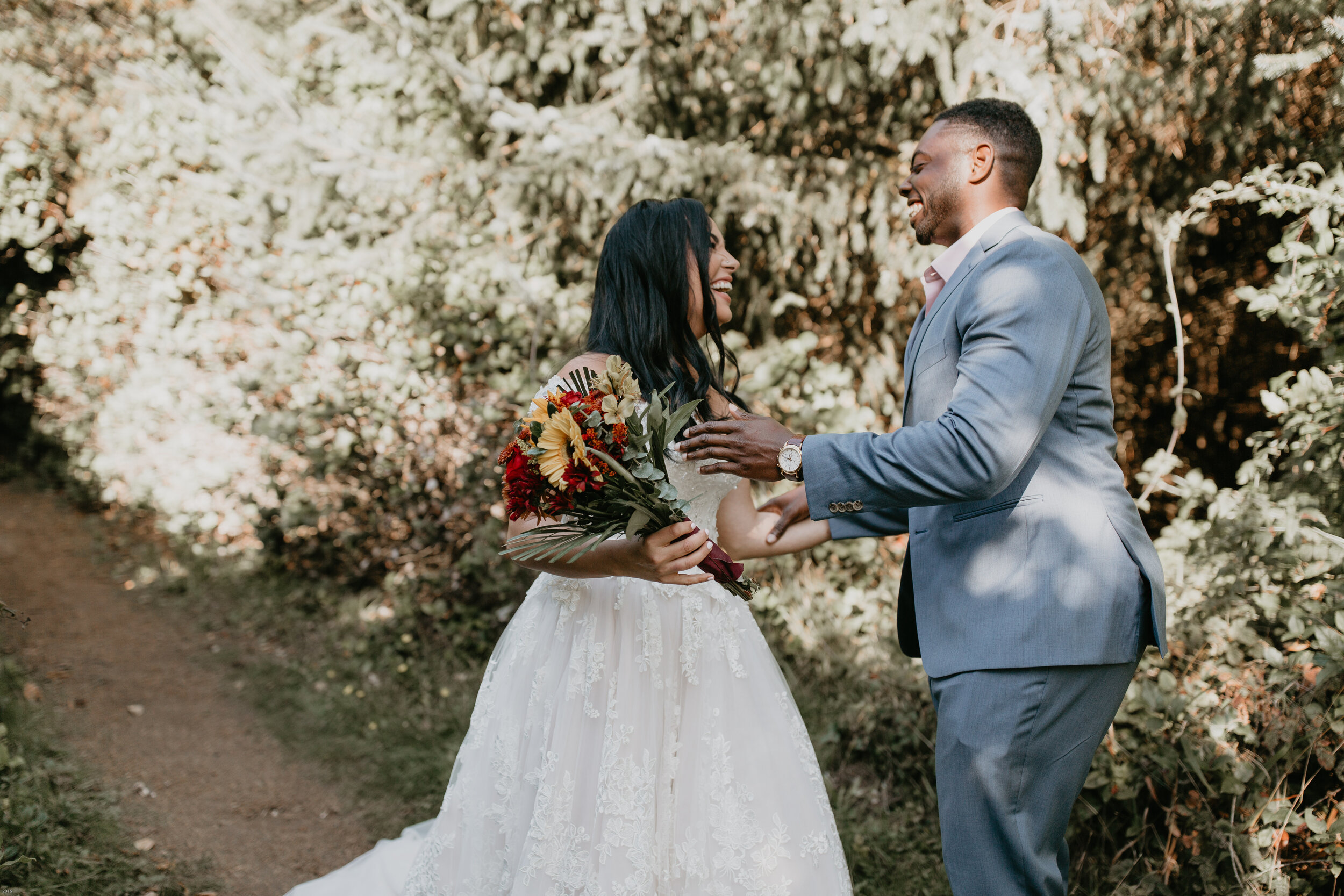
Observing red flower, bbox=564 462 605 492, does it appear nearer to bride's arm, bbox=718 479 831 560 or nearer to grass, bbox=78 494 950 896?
bride's arm, bbox=718 479 831 560

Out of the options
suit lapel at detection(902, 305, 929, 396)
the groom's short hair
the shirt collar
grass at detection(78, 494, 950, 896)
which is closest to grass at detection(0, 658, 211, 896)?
grass at detection(78, 494, 950, 896)

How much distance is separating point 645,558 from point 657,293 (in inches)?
32.7

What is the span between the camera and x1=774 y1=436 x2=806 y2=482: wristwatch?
2.06 meters

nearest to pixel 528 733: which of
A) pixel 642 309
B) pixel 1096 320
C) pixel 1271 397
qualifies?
pixel 642 309

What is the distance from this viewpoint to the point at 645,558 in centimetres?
205

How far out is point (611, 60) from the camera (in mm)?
4852

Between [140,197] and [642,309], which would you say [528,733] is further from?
[140,197]

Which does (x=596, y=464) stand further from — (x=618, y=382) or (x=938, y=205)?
(x=938, y=205)

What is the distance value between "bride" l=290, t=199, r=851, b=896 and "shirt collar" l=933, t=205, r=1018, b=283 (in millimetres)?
649

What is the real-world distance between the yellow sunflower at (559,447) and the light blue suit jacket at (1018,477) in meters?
0.51

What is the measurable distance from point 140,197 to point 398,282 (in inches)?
143

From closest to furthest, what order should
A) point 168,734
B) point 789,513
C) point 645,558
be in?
point 645,558 → point 789,513 → point 168,734

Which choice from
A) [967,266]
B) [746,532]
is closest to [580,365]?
[746,532]

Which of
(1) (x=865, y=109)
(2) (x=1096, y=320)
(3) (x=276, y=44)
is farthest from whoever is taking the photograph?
(3) (x=276, y=44)
